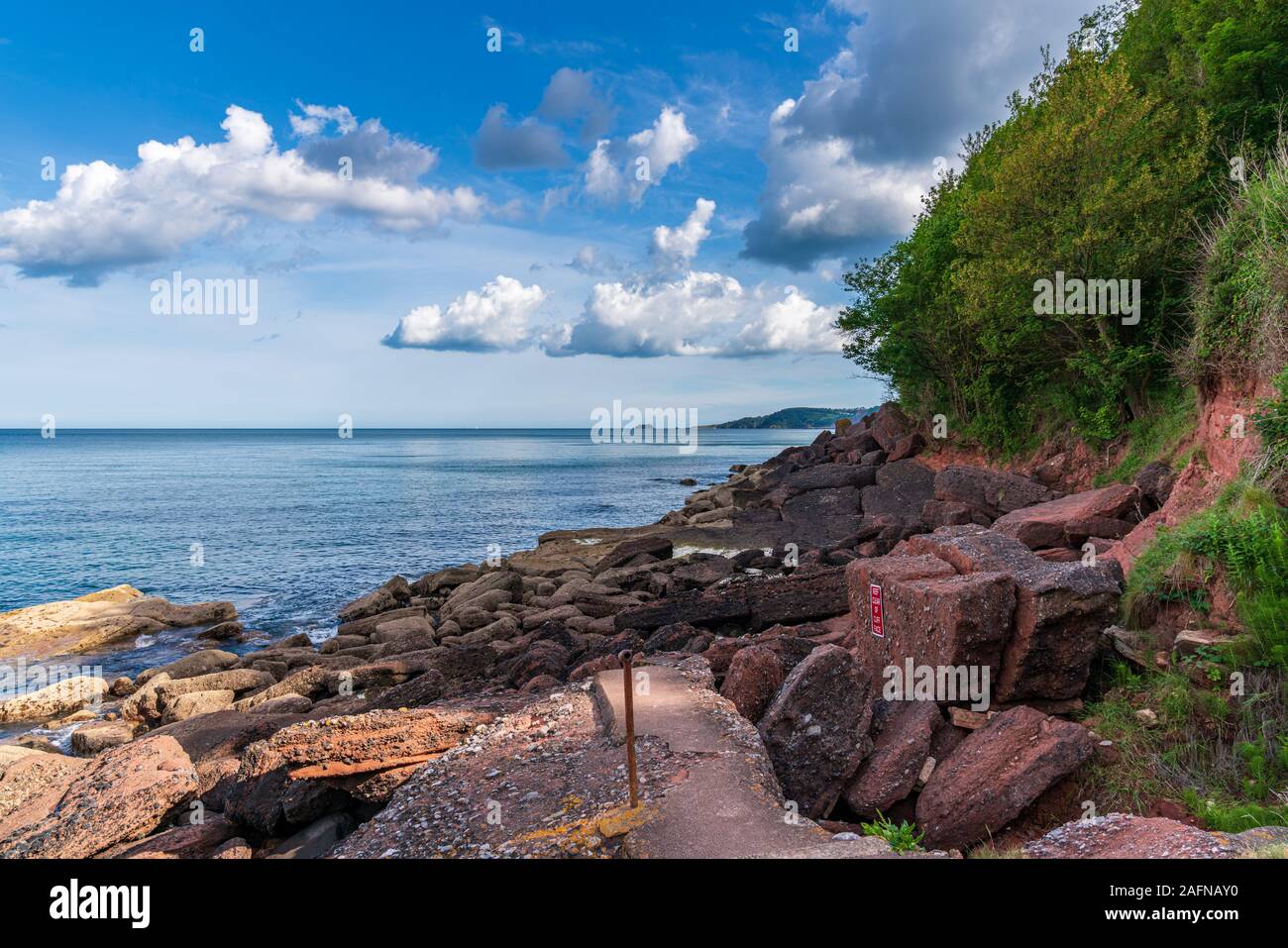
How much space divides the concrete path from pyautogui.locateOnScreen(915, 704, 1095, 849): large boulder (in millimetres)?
1718

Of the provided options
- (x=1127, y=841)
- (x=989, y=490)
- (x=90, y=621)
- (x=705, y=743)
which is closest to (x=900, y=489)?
(x=989, y=490)

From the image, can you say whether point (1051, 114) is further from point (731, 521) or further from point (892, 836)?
point (892, 836)

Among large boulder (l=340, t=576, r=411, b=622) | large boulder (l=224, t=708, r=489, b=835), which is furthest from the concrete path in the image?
large boulder (l=340, t=576, r=411, b=622)

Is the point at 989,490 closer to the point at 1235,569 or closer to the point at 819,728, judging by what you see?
the point at 1235,569

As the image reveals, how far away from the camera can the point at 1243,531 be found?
27.9 feet

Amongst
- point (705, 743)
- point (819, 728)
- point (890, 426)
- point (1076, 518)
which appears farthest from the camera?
point (890, 426)

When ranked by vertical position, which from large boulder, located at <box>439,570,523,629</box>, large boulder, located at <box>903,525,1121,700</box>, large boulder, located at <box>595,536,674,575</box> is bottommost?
large boulder, located at <box>439,570,523,629</box>

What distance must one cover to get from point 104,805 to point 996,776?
9.69m

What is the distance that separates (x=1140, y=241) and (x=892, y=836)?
747 inches

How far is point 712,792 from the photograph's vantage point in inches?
258

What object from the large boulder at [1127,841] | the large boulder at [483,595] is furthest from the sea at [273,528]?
the large boulder at [1127,841]

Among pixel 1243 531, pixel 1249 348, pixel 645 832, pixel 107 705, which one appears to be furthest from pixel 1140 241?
pixel 107 705

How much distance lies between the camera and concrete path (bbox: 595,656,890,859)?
221 inches

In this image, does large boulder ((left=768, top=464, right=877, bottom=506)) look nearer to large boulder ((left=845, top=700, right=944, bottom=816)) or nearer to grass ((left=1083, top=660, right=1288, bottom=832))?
grass ((left=1083, top=660, right=1288, bottom=832))
